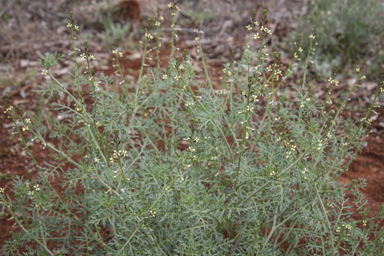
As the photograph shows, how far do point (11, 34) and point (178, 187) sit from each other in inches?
241

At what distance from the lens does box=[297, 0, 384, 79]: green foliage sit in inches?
227

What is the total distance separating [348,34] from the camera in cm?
593

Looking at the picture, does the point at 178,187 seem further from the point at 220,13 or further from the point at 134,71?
the point at 220,13

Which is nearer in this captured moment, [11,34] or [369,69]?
[369,69]

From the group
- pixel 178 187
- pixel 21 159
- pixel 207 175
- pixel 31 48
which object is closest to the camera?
pixel 178 187

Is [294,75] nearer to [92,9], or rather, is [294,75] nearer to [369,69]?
[369,69]

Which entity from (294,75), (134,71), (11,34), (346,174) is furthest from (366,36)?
(11,34)

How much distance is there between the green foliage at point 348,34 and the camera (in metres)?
5.78

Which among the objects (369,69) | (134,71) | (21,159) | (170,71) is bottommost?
(21,159)

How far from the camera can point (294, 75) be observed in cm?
569

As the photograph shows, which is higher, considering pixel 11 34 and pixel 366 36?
pixel 366 36

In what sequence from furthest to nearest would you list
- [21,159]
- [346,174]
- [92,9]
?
1. [92,9]
2. [21,159]
3. [346,174]

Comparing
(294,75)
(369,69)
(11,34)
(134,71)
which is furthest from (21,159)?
(369,69)

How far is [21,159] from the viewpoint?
430 cm
